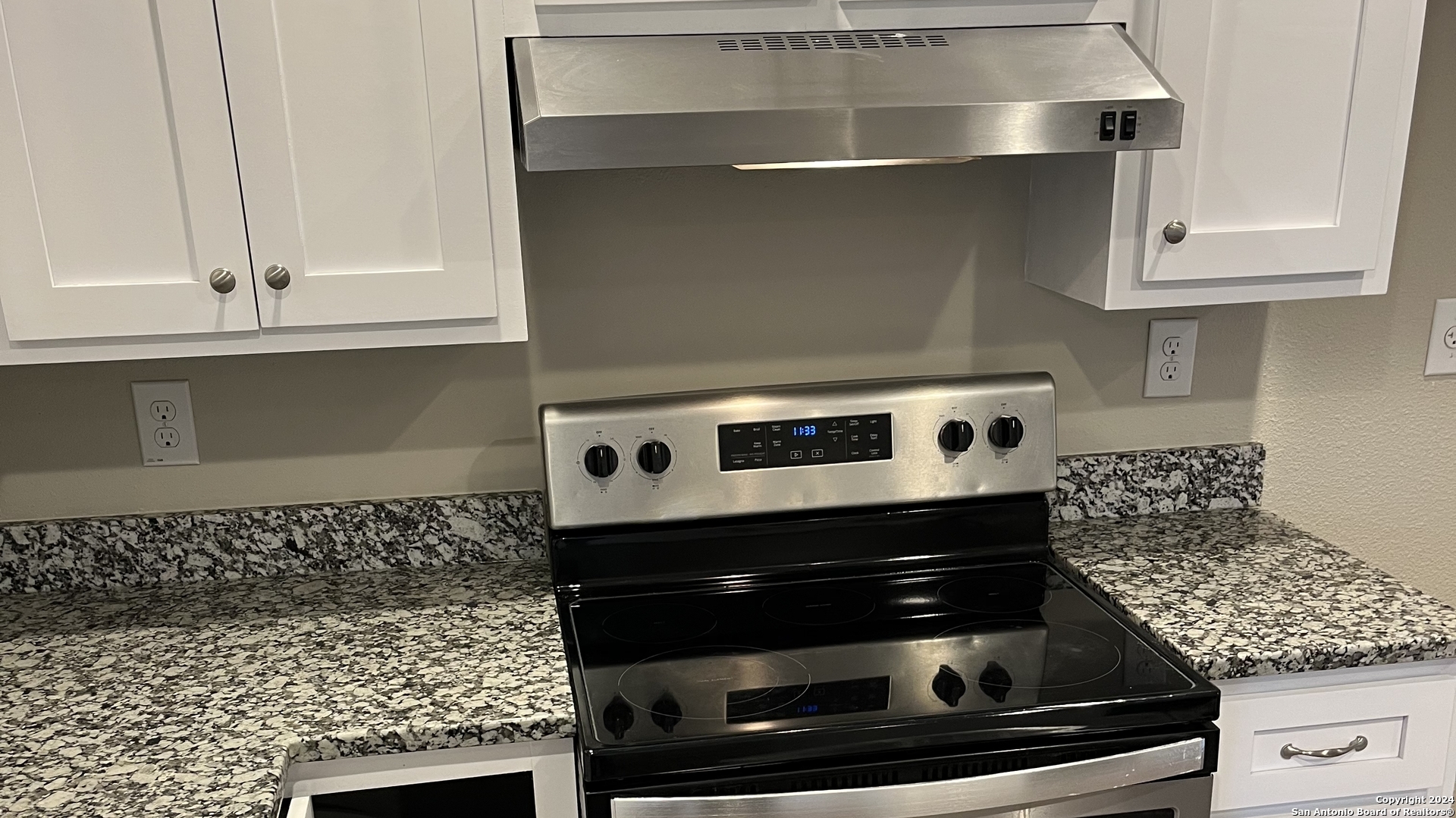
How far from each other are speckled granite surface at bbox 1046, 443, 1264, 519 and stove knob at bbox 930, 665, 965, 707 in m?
0.57

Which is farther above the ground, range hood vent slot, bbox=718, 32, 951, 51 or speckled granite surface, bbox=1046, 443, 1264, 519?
range hood vent slot, bbox=718, 32, 951, 51

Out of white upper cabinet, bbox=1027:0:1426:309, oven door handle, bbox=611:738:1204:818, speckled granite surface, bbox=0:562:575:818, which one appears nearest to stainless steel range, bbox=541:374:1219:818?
oven door handle, bbox=611:738:1204:818

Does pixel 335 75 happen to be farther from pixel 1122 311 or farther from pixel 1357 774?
pixel 1357 774

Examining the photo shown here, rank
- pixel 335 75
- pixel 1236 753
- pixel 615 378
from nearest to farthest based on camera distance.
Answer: pixel 335 75, pixel 1236 753, pixel 615 378

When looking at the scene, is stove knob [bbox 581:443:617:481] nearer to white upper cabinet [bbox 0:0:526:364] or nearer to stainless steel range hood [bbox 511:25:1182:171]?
white upper cabinet [bbox 0:0:526:364]

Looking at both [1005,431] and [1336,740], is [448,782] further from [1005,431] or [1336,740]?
[1336,740]

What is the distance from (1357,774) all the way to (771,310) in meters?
1.05

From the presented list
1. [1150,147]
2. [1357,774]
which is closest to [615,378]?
[1150,147]

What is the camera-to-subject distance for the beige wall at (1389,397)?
1862 mm

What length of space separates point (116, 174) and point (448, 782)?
2.65ft

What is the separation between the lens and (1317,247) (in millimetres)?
1546

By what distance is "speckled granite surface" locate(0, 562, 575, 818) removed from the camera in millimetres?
1182

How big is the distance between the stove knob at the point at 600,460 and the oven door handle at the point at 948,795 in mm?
505

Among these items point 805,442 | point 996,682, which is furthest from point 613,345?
point 996,682
